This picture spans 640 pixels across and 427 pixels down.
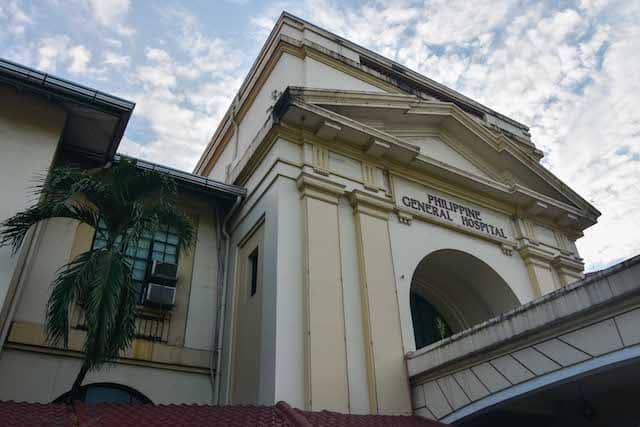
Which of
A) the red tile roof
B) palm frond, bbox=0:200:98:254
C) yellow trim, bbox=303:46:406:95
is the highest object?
yellow trim, bbox=303:46:406:95

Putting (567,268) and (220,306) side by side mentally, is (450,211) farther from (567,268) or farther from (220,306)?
(220,306)

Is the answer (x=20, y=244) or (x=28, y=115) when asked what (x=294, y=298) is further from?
(x=28, y=115)

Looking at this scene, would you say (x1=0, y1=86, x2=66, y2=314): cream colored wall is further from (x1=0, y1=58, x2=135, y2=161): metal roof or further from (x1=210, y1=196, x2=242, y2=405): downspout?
(x1=210, y1=196, x2=242, y2=405): downspout

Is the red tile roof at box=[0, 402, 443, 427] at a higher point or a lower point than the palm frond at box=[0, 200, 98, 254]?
lower

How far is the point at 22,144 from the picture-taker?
9.34 m

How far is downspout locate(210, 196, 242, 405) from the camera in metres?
10.2

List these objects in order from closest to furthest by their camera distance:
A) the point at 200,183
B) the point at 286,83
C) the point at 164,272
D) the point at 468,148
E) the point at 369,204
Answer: the point at 164,272, the point at 369,204, the point at 200,183, the point at 286,83, the point at 468,148

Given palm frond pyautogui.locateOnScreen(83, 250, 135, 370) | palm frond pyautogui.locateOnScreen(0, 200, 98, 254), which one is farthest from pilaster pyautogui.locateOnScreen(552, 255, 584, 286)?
palm frond pyautogui.locateOnScreen(0, 200, 98, 254)

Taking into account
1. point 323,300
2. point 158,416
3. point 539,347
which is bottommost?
point 158,416

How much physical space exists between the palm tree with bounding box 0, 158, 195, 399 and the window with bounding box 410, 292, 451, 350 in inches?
279

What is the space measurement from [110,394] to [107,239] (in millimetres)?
3477

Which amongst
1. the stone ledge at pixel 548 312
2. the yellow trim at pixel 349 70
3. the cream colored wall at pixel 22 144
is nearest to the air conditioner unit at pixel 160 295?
the cream colored wall at pixel 22 144

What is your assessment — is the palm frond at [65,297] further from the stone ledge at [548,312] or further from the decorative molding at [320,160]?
the stone ledge at [548,312]

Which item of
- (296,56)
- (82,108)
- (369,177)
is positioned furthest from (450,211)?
(82,108)
